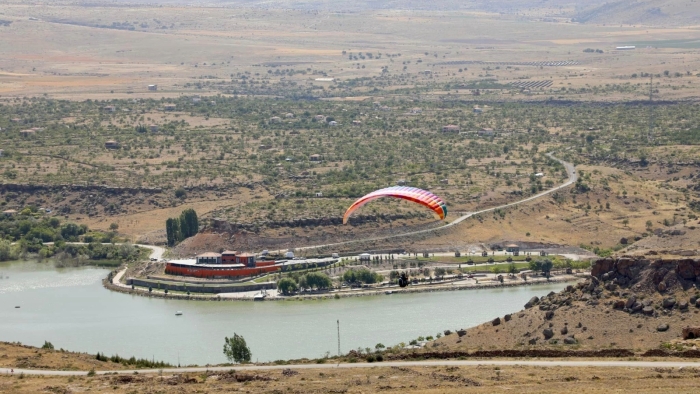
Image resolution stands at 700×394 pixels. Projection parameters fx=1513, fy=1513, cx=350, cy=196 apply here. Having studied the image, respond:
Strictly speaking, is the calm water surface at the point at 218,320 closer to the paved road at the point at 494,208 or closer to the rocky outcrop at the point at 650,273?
the rocky outcrop at the point at 650,273

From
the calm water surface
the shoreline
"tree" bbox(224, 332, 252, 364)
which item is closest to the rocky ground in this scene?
the calm water surface

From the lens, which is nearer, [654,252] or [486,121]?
[654,252]

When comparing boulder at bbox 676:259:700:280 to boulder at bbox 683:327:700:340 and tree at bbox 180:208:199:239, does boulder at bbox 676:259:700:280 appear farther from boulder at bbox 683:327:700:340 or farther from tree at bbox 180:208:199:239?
tree at bbox 180:208:199:239

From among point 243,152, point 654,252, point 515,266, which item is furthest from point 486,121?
point 654,252

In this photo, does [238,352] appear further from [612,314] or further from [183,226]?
[183,226]

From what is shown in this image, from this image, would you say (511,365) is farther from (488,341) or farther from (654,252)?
(654,252)

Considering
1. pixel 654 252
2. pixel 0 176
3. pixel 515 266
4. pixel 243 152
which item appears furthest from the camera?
pixel 243 152
